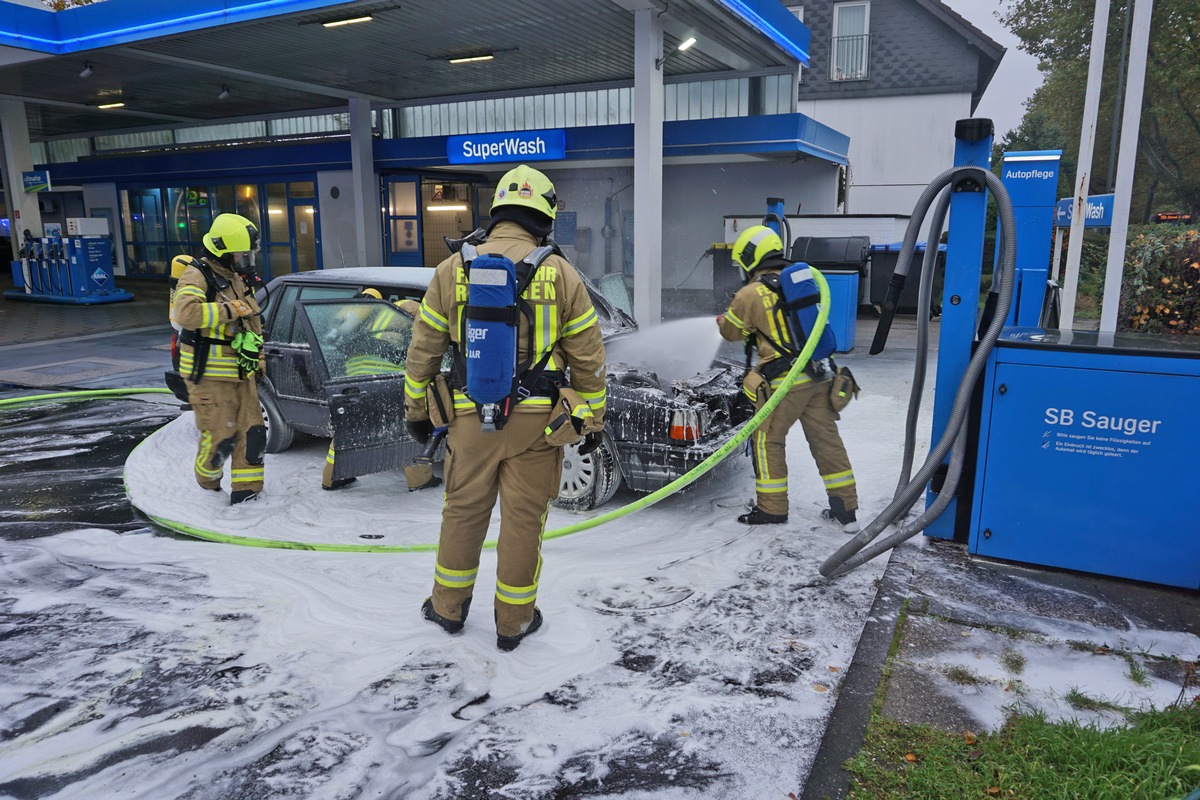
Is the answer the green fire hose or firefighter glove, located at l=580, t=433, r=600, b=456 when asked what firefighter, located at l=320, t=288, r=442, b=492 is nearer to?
the green fire hose

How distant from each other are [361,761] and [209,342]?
3.37m

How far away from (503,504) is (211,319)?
270 centimetres

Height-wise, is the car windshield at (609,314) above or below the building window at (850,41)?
below

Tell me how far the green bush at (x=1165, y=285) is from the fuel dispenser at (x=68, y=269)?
19.4m

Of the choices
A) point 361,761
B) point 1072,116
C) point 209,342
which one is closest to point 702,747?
point 361,761

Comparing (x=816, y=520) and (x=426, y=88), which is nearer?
(x=816, y=520)

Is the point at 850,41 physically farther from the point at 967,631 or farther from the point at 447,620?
the point at 447,620

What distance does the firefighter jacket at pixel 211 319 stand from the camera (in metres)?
5.09

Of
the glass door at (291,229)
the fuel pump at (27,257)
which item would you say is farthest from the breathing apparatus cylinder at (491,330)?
the fuel pump at (27,257)

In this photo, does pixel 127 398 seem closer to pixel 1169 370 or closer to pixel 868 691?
pixel 868 691

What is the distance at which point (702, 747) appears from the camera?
9.41ft

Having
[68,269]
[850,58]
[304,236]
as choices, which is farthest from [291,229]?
[850,58]

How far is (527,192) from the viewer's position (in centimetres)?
357

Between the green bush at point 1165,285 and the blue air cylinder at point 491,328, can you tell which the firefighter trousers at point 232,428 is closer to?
the blue air cylinder at point 491,328
